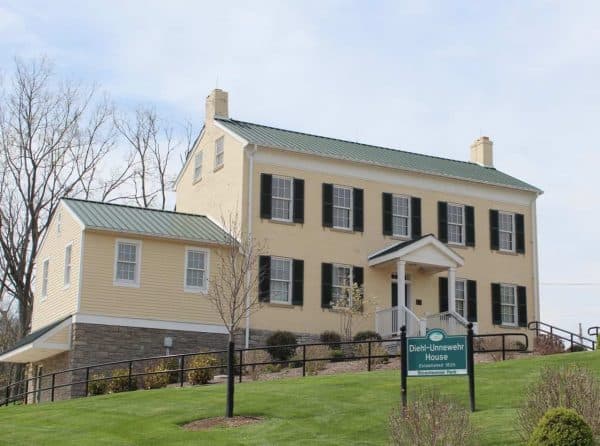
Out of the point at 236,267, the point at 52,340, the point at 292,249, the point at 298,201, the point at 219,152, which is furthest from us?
the point at 219,152

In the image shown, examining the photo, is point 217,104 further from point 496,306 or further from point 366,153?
point 496,306

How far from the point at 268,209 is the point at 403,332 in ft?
51.0

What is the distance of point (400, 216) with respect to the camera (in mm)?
37625

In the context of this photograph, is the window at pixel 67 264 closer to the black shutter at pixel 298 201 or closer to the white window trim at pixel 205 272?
the white window trim at pixel 205 272

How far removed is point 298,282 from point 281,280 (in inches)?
23.5

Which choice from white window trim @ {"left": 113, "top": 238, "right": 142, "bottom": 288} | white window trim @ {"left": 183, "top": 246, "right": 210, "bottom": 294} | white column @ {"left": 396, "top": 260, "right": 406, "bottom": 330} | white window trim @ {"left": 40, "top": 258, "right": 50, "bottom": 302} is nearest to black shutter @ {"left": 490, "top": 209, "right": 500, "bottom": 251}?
white column @ {"left": 396, "top": 260, "right": 406, "bottom": 330}

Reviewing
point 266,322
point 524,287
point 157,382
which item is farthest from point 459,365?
point 524,287

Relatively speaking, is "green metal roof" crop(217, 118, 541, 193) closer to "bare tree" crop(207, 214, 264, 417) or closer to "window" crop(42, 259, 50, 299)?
"bare tree" crop(207, 214, 264, 417)

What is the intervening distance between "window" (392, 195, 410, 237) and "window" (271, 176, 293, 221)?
4405 mm

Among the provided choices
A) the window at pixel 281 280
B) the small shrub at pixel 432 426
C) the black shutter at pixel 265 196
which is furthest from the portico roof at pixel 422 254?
the small shrub at pixel 432 426

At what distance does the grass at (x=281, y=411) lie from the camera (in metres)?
17.9

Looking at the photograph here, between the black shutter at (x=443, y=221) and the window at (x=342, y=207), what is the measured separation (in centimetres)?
396

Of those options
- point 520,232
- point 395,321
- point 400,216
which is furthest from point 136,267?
point 520,232

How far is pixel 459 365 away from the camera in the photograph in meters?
19.2
